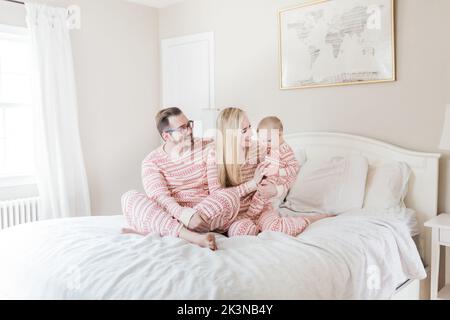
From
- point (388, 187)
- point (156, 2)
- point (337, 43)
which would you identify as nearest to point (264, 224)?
point (388, 187)

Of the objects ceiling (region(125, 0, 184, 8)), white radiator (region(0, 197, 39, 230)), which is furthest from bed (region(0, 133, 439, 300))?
ceiling (region(125, 0, 184, 8))

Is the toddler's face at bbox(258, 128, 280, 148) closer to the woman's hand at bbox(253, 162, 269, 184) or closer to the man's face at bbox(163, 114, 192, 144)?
the woman's hand at bbox(253, 162, 269, 184)

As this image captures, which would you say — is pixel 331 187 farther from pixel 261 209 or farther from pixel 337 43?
pixel 337 43

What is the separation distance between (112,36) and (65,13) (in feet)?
1.63

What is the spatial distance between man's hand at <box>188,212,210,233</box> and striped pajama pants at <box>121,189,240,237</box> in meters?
0.02

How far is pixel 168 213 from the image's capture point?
6.03ft

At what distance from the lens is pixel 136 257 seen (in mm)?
1495

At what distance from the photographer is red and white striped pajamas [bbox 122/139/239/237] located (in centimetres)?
182

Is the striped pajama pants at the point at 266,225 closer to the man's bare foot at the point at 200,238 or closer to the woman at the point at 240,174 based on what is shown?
the woman at the point at 240,174

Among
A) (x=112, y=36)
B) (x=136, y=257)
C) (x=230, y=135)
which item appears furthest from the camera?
(x=112, y=36)

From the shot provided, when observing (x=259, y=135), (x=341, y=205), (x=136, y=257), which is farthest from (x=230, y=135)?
(x=341, y=205)

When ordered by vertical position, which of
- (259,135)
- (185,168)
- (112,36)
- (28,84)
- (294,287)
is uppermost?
(112,36)

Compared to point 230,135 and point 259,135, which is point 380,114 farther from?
point 230,135
